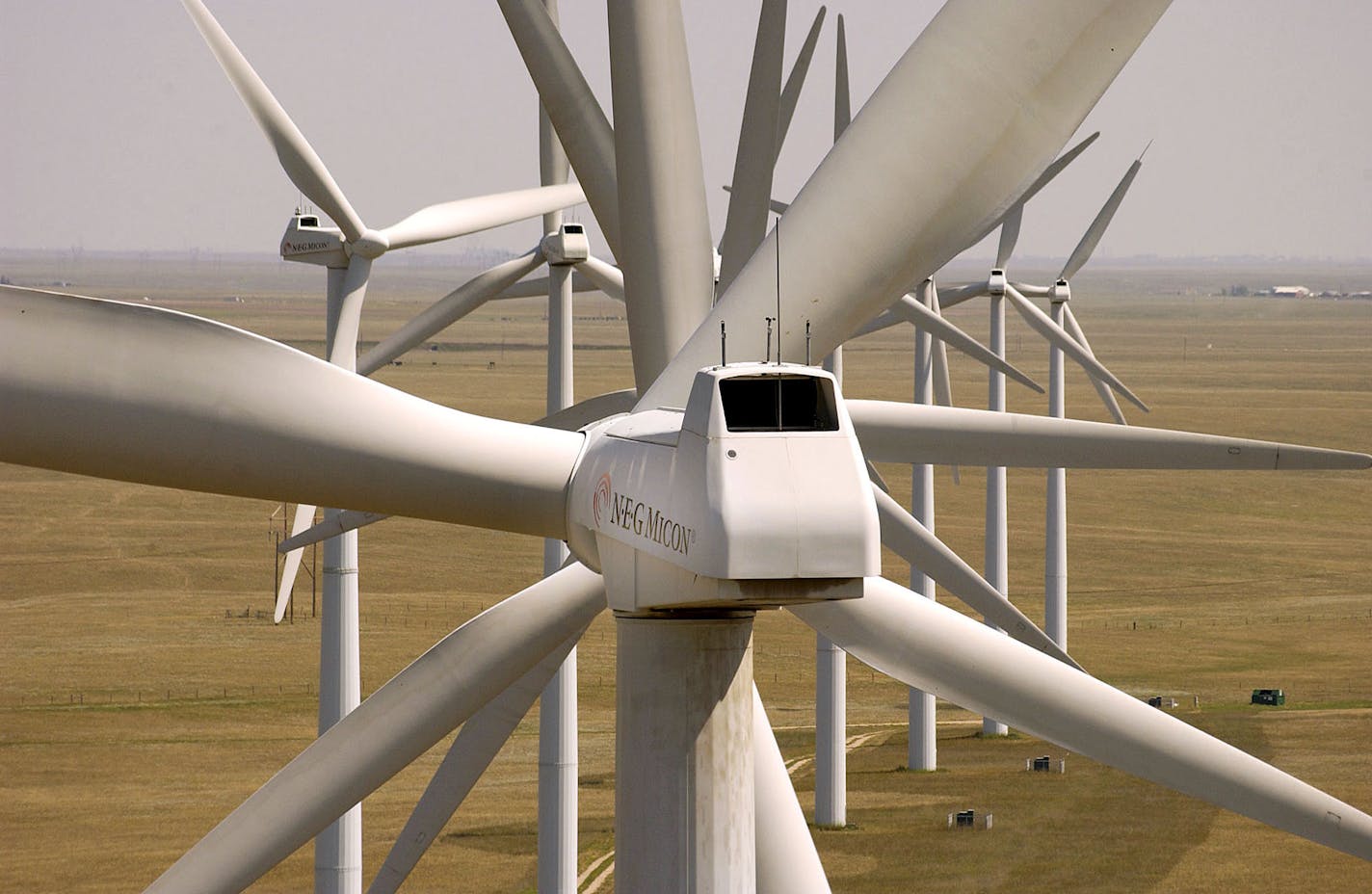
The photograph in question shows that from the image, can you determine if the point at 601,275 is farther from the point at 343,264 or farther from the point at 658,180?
the point at 658,180

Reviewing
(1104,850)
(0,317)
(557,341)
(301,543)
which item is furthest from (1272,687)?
(0,317)

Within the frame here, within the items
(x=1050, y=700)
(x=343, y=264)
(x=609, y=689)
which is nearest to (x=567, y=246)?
(x=343, y=264)

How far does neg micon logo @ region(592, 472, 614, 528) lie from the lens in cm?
1111

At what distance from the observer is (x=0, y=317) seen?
30.3 ft

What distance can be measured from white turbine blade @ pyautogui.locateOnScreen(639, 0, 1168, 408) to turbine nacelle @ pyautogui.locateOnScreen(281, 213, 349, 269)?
807 inches

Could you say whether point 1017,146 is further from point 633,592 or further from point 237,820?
point 237,820

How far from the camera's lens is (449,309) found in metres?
32.6

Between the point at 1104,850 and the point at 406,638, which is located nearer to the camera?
the point at 1104,850

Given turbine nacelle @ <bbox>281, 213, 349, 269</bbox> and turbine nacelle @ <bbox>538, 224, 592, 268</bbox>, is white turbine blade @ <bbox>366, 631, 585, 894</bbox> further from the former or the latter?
turbine nacelle @ <bbox>538, 224, 592, 268</bbox>

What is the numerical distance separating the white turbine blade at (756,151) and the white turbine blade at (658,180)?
0.12 m

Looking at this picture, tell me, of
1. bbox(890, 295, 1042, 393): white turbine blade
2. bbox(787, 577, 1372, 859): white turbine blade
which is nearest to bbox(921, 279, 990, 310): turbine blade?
bbox(890, 295, 1042, 393): white turbine blade

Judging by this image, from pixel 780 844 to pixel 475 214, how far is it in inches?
811

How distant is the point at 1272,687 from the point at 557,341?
41555mm

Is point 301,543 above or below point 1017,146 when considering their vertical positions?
below
